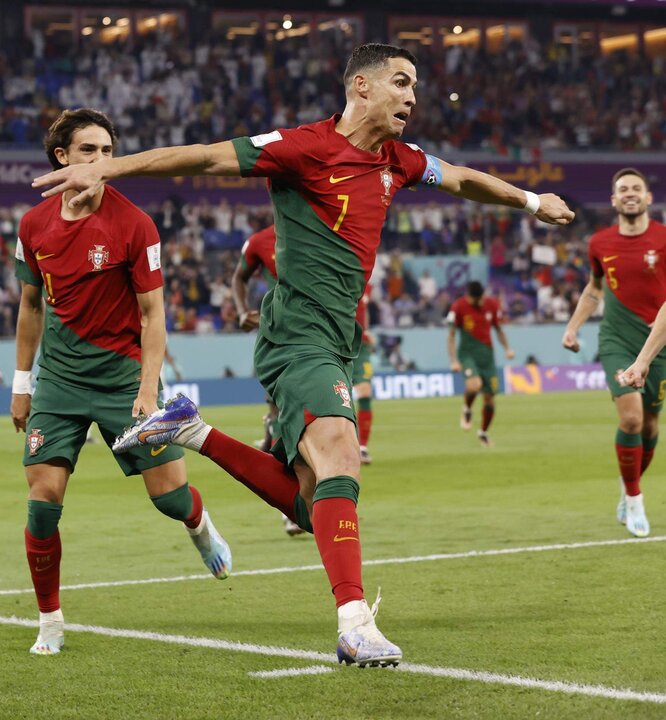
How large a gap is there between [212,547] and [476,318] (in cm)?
1335

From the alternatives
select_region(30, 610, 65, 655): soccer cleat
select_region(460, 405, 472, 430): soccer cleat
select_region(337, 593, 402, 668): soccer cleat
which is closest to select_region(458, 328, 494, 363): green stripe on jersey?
select_region(460, 405, 472, 430): soccer cleat

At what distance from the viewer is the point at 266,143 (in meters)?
5.52

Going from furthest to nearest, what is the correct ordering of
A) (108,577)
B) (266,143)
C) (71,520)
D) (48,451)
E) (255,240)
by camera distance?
1. (255,240)
2. (71,520)
3. (108,577)
4. (48,451)
5. (266,143)

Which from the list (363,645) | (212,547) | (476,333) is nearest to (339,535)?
(363,645)

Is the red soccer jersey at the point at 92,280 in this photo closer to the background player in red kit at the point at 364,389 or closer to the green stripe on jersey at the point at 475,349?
the background player in red kit at the point at 364,389

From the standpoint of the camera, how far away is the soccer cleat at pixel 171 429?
6109 mm

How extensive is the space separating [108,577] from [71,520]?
3084mm

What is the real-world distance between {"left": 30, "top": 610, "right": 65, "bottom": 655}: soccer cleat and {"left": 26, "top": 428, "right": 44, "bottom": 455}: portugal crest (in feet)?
2.42

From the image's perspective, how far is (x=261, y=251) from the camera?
12.2 metres

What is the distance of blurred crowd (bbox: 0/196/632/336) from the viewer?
103 ft

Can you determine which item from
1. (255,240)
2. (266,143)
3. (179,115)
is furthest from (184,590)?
(179,115)

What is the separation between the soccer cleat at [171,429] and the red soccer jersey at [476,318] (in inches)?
554

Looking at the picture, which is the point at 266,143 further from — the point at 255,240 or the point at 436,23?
the point at 436,23

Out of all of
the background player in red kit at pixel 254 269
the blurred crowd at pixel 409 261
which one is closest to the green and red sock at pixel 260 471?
the background player in red kit at pixel 254 269
